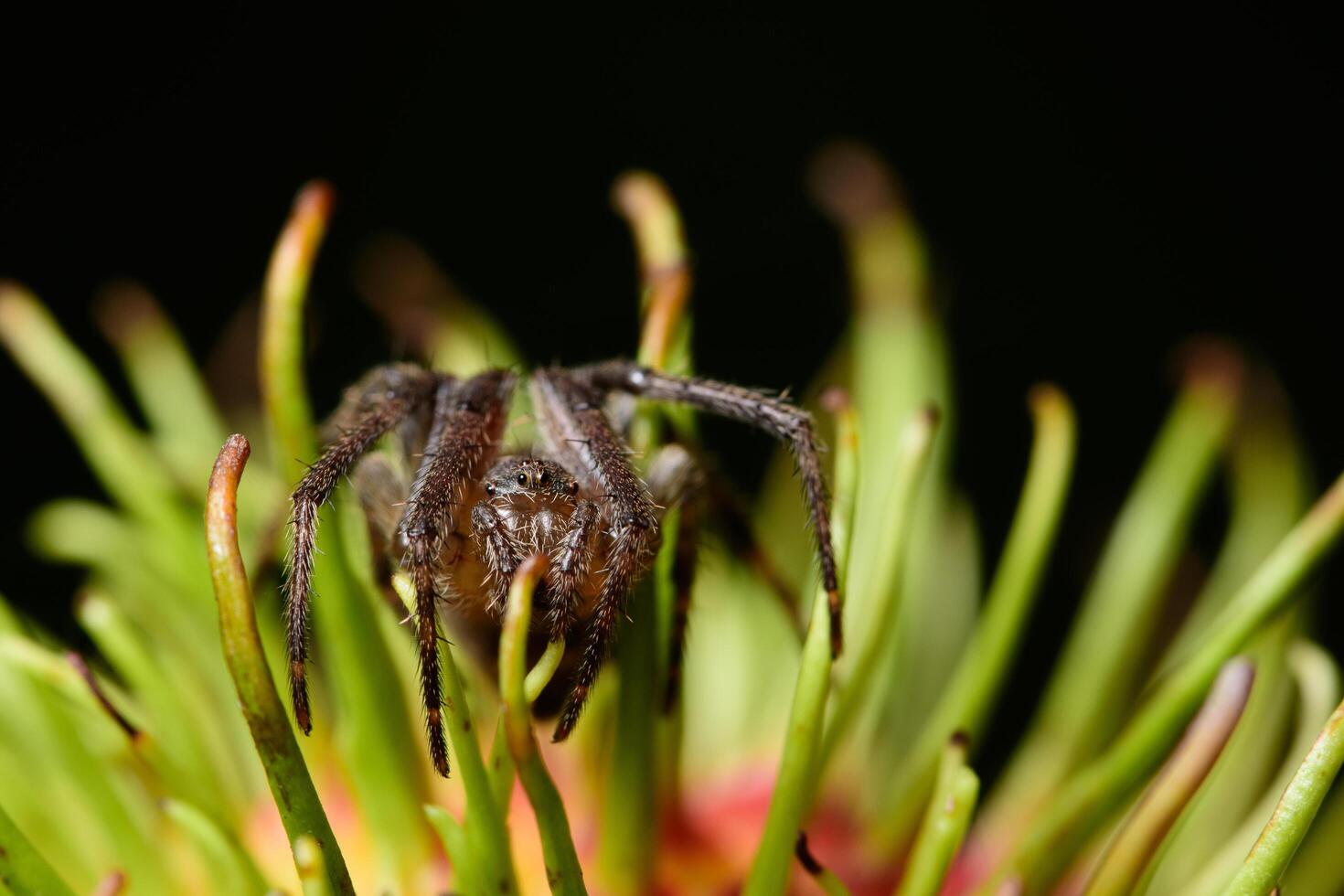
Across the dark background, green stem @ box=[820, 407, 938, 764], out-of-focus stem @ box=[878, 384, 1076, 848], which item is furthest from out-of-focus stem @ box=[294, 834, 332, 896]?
the dark background

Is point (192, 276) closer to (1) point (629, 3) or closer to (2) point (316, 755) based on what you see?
(1) point (629, 3)

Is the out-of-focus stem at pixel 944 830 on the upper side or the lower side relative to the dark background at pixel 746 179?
lower

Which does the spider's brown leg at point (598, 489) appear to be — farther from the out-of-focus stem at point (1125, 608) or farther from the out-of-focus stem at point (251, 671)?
the out-of-focus stem at point (1125, 608)

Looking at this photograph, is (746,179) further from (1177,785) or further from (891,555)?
(1177,785)

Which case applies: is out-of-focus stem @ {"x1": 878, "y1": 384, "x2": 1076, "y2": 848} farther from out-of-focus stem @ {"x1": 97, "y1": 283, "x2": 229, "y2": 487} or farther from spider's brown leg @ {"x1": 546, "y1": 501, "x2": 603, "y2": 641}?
out-of-focus stem @ {"x1": 97, "y1": 283, "x2": 229, "y2": 487}

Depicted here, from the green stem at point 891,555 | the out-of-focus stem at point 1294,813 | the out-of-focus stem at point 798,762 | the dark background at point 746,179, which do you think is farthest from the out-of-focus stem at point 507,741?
the dark background at point 746,179

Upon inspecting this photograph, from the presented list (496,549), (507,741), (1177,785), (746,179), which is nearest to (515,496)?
(496,549)

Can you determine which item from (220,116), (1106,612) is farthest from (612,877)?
(220,116)
